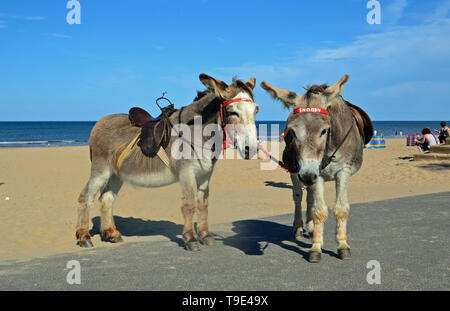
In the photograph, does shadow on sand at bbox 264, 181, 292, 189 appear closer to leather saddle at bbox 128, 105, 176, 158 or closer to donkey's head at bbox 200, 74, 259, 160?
leather saddle at bbox 128, 105, 176, 158

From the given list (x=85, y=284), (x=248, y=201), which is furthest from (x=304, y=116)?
(x=248, y=201)

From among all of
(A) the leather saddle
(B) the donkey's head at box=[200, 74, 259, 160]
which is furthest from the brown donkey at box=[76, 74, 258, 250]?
(A) the leather saddle

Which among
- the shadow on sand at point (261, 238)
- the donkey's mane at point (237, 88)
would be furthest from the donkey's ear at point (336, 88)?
the shadow on sand at point (261, 238)

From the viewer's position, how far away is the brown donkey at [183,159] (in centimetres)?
525

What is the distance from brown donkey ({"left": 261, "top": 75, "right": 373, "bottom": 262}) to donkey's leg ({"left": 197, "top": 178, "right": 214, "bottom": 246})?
1478mm

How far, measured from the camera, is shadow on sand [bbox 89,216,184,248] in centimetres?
817

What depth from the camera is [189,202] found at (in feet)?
19.4

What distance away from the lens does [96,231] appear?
850cm

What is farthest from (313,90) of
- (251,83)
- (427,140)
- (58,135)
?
(58,135)

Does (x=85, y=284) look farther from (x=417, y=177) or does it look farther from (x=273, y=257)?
(x=417, y=177)

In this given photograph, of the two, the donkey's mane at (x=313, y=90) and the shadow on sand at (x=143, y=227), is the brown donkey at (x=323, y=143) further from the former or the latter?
the shadow on sand at (x=143, y=227)

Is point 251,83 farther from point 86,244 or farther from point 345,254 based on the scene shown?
point 86,244

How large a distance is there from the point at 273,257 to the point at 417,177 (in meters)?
12.9

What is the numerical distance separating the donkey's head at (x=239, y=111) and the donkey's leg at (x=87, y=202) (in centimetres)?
287
